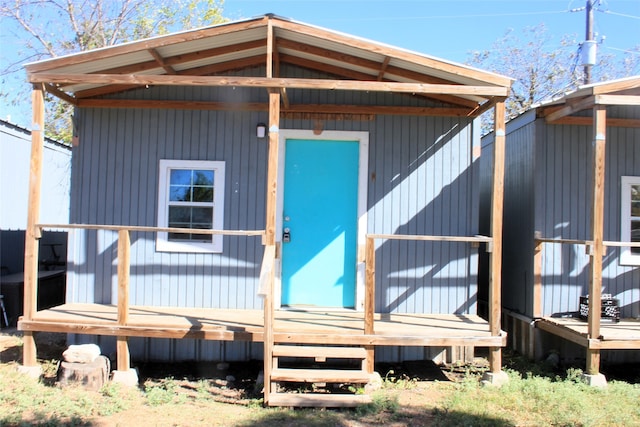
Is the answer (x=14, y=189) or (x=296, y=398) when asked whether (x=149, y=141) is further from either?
(x=14, y=189)

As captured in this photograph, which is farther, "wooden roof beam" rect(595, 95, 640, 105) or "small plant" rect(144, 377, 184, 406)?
"wooden roof beam" rect(595, 95, 640, 105)

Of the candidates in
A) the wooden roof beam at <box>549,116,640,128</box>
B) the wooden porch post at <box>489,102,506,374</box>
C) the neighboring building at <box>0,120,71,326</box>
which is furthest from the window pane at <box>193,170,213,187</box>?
the wooden roof beam at <box>549,116,640,128</box>

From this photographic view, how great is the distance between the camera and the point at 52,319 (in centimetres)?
499

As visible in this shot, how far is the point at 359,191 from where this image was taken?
19.5 ft

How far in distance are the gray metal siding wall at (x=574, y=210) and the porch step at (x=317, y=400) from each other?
9.95 feet

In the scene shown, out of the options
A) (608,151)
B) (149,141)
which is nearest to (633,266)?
(608,151)

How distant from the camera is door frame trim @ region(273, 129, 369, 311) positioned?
5.89 metres

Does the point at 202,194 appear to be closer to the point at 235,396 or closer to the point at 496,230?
the point at 235,396

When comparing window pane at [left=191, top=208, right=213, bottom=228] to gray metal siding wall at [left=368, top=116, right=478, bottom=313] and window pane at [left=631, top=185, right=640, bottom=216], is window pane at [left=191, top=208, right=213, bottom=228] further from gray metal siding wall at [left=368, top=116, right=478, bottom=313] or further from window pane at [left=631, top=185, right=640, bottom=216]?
window pane at [left=631, top=185, right=640, bottom=216]

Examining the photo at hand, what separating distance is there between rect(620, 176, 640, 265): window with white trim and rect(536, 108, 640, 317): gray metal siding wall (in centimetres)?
6

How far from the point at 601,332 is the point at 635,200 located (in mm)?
2070

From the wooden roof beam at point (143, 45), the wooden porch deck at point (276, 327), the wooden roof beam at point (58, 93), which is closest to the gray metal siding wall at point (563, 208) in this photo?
the wooden porch deck at point (276, 327)

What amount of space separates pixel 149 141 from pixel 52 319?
226 cm

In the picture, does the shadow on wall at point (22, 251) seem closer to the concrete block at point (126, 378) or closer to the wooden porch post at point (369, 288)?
the concrete block at point (126, 378)
